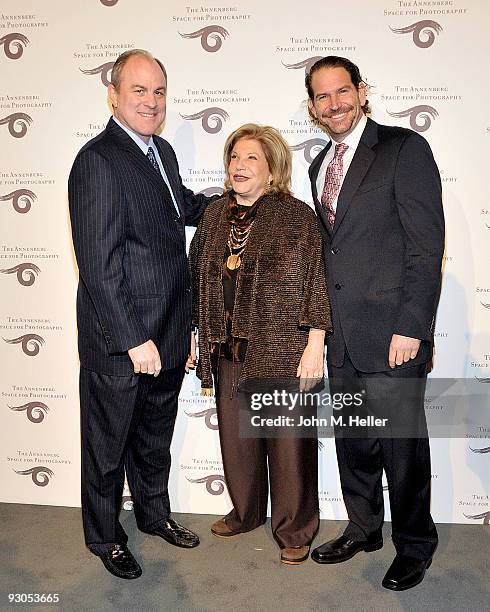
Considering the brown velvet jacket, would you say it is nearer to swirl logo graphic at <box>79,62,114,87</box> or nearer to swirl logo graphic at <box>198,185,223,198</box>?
swirl logo graphic at <box>198,185,223,198</box>

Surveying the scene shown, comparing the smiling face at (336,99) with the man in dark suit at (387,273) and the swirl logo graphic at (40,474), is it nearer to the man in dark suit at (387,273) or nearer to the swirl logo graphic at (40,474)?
the man in dark suit at (387,273)

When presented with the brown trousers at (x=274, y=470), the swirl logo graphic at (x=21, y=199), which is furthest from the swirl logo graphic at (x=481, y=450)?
the swirl logo graphic at (x=21, y=199)

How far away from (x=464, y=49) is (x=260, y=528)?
87.3 inches

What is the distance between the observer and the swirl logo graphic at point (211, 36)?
3083 mm

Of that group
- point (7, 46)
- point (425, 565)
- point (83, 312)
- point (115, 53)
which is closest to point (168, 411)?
point (83, 312)

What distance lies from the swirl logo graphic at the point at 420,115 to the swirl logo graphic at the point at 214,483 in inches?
71.0

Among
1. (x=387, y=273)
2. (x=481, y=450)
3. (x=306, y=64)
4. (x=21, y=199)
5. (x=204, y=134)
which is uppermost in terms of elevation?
(x=306, y=64)

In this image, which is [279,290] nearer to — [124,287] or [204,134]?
[124,287]

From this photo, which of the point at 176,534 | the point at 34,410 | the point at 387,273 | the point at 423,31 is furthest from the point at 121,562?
the point at 423,31

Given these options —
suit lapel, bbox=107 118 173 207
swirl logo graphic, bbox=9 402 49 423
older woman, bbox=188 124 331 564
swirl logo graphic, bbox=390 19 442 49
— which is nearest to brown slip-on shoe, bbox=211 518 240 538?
older woman, bbox=188 124 331 564

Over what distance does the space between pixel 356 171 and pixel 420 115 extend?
0.66 meters

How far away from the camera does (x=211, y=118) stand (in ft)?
10.3

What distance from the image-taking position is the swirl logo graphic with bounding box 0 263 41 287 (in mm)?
3344

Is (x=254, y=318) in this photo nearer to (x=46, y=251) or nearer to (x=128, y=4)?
(x=46, y=251)
